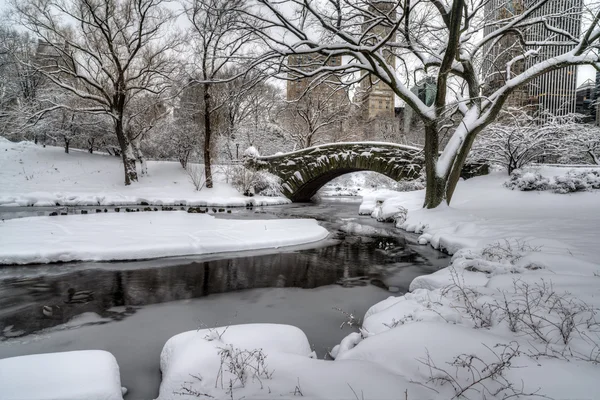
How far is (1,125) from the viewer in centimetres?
2180

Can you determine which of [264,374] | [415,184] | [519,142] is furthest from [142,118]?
[264,374]

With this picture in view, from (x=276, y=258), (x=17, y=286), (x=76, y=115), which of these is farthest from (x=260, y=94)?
(x=17, y=286)

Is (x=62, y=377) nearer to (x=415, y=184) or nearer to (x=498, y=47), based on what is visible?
(x=415, y=184)

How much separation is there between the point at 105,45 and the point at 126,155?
275 inches

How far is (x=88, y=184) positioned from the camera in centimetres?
1961

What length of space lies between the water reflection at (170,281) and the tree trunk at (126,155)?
51.6 feet

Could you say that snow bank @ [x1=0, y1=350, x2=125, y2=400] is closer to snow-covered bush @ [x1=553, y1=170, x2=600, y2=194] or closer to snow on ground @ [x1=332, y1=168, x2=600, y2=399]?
snow on ground @ [x1=332, y1=168, x2=600, y2=399]

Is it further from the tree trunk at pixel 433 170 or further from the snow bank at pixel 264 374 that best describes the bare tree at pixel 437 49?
the snow bank at pixel 264 374

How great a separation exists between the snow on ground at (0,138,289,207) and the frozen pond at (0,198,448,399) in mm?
12135

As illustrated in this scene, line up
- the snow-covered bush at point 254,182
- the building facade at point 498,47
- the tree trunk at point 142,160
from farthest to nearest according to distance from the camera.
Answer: the tree trunk at point 142,160 < the snow-covered bush at point 254,182 < the building facade at point 498,47

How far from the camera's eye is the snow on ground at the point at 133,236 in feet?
21.3

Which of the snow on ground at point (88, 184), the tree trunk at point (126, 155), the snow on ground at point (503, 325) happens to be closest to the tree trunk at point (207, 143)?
the snow on ground at point (88, 184)

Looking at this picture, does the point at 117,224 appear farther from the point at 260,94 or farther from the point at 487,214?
the point at 260,94

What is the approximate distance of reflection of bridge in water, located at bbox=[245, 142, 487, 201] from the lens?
15.4 m
